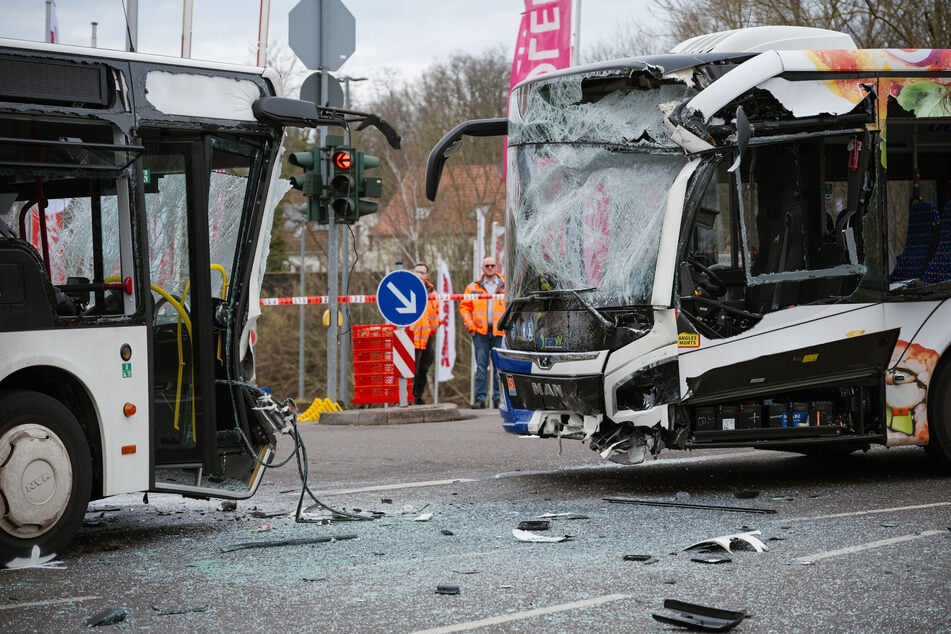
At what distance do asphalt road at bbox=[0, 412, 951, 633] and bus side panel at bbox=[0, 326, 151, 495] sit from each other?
1.62 ft

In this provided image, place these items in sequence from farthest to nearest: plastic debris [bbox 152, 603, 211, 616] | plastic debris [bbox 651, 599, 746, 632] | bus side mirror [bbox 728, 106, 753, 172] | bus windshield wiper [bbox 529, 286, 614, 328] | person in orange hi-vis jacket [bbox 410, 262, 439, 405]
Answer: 1. person in orange hi-vis jacket [bbox 410, 262, 439, 405]
2. bus windshield wiper [bbox 529, 286, 614, 328]
3. bus side mirror [bbox 728, 106, 753, 172]
4. plastic debris [bbox 152, 603, 211, 616]
5. plastic debris [bbox 651, 599, 746, 632]

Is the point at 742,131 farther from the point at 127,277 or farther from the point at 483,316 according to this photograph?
the point at 483,316

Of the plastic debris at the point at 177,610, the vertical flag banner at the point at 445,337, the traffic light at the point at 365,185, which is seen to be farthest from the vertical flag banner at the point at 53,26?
the vertical flag banner at the point at 445,337

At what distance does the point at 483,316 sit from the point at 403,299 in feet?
7.49

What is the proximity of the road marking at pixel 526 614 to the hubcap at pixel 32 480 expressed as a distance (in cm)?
273

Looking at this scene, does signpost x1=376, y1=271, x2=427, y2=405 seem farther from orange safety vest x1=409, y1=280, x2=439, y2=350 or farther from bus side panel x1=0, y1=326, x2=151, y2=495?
bus side panel x1=0, y1=326, x2=151, y2=495

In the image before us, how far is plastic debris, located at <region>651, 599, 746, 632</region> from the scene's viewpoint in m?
5.41

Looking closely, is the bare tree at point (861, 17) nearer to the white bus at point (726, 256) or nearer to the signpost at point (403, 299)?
the signpost at point (403, 299)

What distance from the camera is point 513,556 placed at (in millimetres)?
7137

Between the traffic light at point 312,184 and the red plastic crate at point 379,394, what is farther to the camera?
the red plastic crate at point 379,394

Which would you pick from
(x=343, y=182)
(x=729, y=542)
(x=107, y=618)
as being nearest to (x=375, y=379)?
(x=343, y=182)

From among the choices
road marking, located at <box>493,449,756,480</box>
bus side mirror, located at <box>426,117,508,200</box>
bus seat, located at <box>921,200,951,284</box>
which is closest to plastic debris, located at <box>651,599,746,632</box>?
road marking, located at <box>493,449,756,480</box>

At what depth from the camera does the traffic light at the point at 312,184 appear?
52.7 ft

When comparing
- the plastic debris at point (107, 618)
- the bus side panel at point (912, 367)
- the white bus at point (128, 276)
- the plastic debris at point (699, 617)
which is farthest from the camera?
the bus side panel at point (912, 367)
